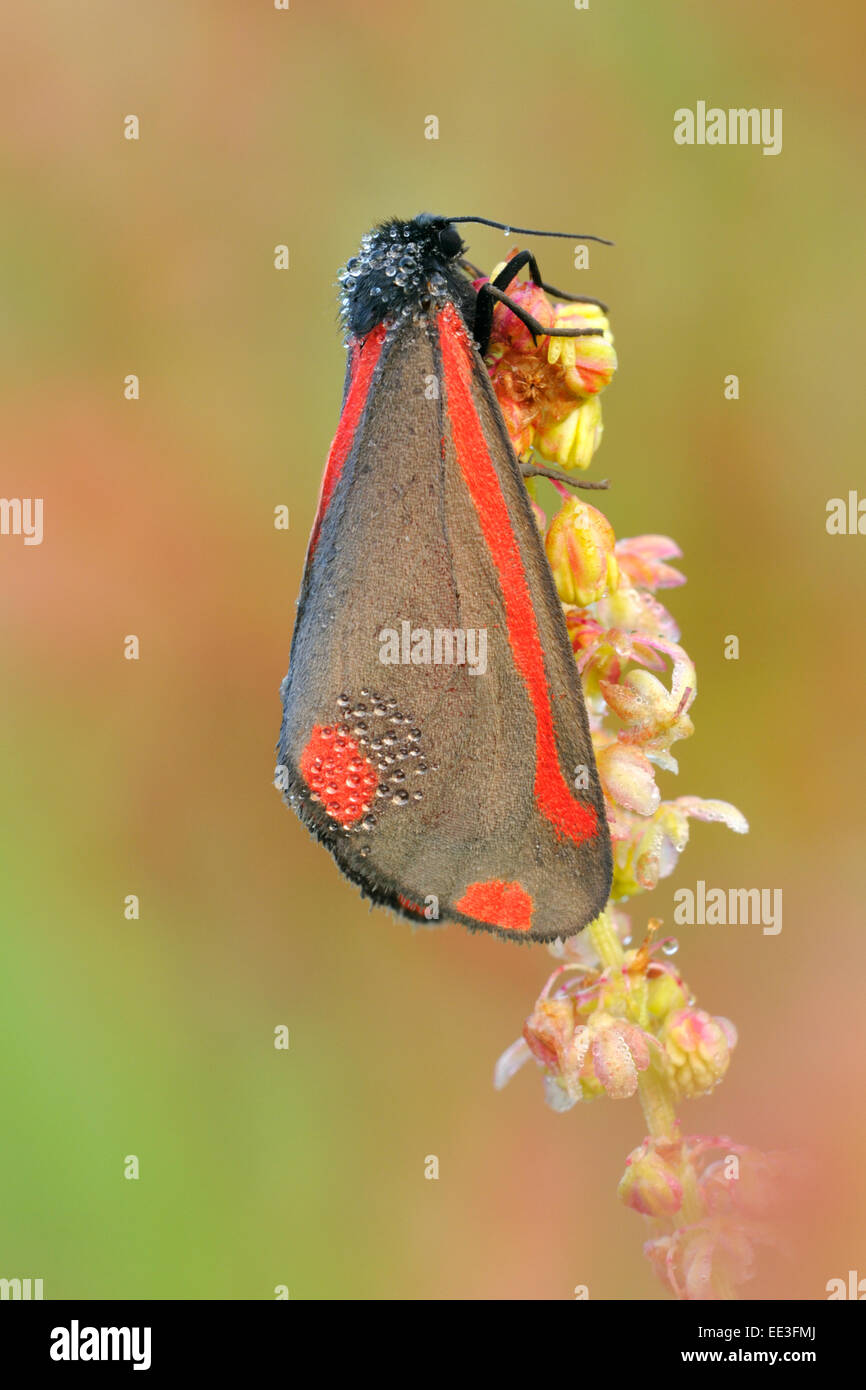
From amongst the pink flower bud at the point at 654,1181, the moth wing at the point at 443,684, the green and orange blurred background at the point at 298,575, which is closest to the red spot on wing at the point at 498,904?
the moth wing at the point at 443,684

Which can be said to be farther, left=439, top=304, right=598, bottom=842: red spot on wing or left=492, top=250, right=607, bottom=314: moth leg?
left=492, top=250, right=607, bottom=314: moth leg

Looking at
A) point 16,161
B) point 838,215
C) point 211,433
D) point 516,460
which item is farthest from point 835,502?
point 16,161

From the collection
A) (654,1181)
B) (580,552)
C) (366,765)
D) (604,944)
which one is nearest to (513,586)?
(580,552)

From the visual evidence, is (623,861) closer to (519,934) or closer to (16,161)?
(519,934)

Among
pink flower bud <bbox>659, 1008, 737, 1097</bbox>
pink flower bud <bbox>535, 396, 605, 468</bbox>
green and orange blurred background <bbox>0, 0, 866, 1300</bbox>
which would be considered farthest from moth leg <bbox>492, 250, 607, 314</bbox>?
green and orange blurred background <bbox>0, 0, 866, 1300</bbox>

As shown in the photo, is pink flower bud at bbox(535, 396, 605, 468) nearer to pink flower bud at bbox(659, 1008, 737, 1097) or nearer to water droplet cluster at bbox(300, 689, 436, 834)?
water droplet cluster at bbox(300, 689, 436, 834)
